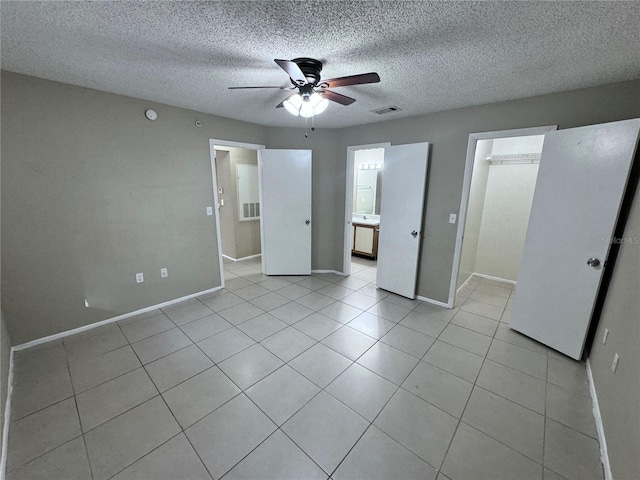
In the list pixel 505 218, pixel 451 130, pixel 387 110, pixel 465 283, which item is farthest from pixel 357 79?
pixel 505 218

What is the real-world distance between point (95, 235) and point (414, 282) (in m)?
3.68

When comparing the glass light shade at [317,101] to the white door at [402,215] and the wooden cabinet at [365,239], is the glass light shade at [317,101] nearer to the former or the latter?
the white door at [402,215]

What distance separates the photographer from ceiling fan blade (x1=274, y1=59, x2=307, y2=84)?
142 cm

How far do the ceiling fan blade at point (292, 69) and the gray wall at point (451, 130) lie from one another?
200 cm

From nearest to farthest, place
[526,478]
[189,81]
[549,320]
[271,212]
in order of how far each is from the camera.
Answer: [526,478] < [189,81] < [549,320] < [271,212]

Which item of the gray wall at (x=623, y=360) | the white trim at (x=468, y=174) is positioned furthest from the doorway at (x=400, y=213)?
the gray wall at (x=623, y=360)

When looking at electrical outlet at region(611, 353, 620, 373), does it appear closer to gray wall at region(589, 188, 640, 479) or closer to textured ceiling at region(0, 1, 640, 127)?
gray wall at region(589, 188, 640, 479)

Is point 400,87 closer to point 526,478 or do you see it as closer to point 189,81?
point 189,81

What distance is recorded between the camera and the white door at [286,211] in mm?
3855

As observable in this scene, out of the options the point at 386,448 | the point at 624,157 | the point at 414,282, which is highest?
the point at 624,157

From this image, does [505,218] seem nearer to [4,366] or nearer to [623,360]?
[623,360]

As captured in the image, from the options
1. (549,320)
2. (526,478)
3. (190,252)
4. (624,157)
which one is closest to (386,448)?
(526,478)

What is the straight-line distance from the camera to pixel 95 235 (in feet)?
8.30

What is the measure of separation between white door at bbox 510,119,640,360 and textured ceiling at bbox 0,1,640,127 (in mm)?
504
